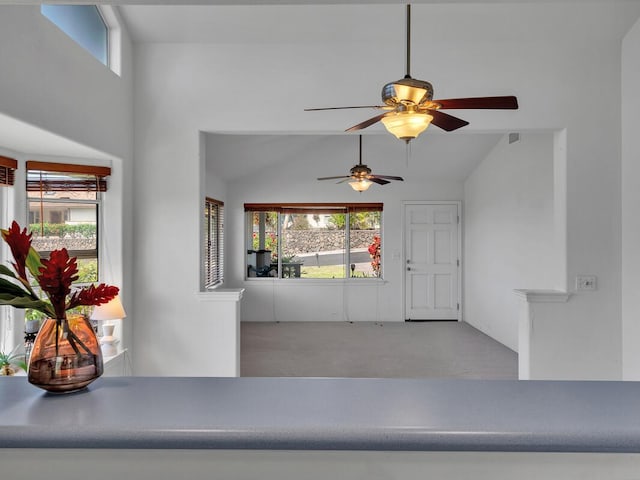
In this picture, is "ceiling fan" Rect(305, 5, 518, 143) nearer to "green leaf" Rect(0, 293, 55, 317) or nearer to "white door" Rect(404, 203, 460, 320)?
"green leaf" Rect(0, 293, 55, 317)

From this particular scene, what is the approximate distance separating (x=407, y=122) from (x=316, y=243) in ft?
17.6

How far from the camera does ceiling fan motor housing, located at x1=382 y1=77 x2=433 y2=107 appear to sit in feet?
7.48

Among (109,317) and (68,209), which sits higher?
(68,209)

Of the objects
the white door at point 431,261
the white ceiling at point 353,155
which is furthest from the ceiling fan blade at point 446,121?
the white door at point 431,261

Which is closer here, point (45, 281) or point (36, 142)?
point (45, 281)

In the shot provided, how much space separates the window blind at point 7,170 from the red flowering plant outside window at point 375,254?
5575 millimetres

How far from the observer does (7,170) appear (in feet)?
9.83

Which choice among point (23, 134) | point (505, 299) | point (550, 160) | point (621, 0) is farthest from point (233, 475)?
point (505, 299)

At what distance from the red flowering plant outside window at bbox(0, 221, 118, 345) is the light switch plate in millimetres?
3665

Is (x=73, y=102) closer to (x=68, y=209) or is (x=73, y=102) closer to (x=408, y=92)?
(x=68, y=209)

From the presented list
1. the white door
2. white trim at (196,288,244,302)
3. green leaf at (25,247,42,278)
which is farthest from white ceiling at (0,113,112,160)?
the white door

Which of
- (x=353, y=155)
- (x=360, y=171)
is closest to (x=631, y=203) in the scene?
(x=360, y=171)

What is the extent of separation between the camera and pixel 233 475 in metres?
0.85

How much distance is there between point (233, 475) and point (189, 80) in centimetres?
345
